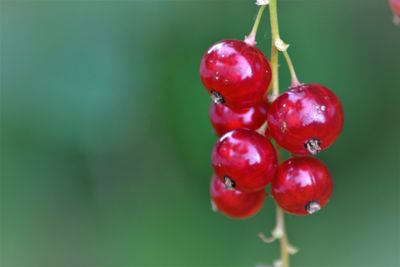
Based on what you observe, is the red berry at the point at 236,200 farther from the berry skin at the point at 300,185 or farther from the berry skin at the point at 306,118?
the berry skin at the point at 306,118

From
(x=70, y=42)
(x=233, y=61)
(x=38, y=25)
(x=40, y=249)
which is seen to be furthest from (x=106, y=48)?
(x=233, y=61)

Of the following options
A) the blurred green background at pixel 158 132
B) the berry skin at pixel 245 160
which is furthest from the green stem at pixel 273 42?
the blurred green background at pixel 158 132

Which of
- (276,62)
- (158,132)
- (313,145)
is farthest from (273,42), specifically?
(158,132)

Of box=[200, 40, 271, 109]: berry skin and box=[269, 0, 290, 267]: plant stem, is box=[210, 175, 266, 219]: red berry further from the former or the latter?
box=[200, 40, 271, 109]: berry skin

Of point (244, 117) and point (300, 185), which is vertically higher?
point (244, 117)

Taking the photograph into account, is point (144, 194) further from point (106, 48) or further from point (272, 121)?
point (272, 121)

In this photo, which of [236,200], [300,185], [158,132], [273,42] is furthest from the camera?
[158,132]

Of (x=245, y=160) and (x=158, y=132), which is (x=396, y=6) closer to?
(x=245, y=160)
